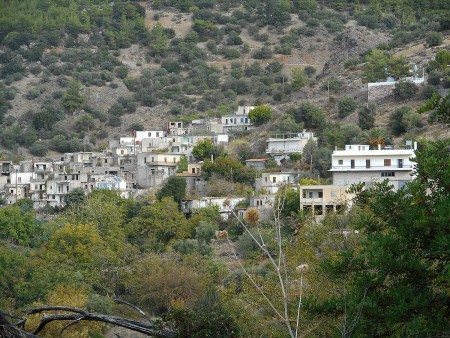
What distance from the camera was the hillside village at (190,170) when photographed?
51.4 m

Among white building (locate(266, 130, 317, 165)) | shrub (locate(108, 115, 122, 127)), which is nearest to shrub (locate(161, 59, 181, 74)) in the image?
shrub (locate(108, 115, 122, 127))

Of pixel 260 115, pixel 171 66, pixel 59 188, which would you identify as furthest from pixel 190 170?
pixel 171 66

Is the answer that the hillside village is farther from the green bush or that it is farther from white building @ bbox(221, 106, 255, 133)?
the green bush

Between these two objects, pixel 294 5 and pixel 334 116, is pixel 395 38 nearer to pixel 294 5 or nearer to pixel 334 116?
pixel 334 116

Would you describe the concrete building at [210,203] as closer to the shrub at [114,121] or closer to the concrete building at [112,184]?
the concrete building at [112,184]

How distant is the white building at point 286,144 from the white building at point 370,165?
25.1 feet

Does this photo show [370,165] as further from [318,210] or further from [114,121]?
[114,121]

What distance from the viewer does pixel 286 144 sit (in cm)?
6150

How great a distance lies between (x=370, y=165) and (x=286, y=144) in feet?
32.0

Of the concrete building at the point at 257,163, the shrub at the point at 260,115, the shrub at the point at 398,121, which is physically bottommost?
the concrete building at the point at 257,163

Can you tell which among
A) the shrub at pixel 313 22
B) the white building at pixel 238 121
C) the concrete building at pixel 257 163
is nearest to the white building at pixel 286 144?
the concrete building at pixel 257 163

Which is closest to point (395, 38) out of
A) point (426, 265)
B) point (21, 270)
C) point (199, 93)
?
point (199, 93)

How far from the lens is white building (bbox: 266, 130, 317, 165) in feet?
200

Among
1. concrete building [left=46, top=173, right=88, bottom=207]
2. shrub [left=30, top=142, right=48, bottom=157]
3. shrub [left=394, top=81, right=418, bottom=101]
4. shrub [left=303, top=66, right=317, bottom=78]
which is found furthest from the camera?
shrub [left=303, top=66, right=317, bottom=78]
